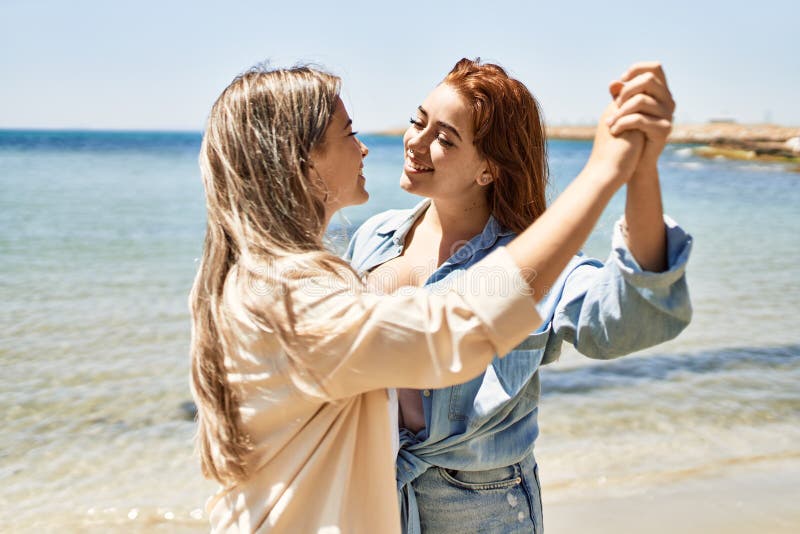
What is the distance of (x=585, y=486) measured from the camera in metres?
4.38

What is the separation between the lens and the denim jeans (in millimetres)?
2062

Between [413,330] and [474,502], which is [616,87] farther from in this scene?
[474,502]

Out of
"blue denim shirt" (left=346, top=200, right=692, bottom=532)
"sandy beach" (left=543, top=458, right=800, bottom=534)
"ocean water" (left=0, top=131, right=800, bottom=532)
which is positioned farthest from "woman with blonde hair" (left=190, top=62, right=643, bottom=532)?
"sandy beach" (left=543, top=458, right=800, bottom=534)

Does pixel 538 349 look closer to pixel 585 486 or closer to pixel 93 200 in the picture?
pixel 585 486

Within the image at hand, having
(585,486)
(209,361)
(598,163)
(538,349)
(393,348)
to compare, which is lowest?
(585,486)

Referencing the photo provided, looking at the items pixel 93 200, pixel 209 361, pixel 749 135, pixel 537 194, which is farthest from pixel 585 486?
pixel 749 135

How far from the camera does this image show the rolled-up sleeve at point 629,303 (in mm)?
1418

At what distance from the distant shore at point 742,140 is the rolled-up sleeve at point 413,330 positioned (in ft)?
74.8

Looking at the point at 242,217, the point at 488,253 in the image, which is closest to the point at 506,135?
the point at 488,253

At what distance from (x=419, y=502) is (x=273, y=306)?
972mm

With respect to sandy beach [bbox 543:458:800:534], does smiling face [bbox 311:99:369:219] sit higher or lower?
higher

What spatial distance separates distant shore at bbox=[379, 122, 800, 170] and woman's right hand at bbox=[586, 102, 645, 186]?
74.3 ft

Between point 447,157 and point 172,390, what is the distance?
4.04 metres

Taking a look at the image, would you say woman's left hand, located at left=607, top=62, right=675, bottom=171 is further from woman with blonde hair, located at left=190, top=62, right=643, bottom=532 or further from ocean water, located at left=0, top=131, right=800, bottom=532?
ocean water, located at left=0, top=131, right=800, bottom=532
